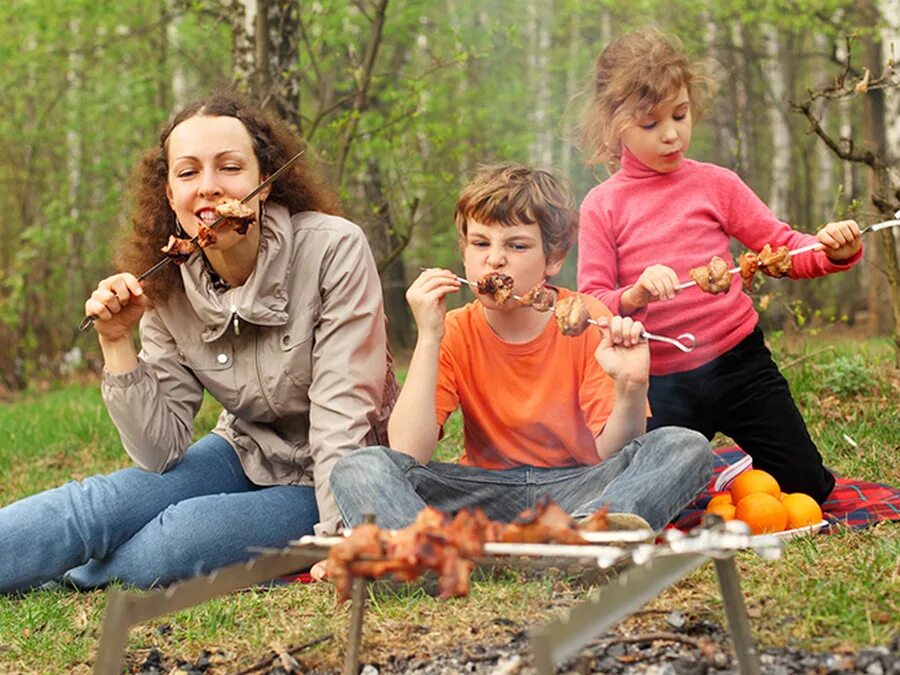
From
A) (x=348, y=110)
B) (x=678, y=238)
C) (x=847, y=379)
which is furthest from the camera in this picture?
(x=348, y=110)

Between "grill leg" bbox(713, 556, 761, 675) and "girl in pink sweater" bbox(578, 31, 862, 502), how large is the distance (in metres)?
1.82

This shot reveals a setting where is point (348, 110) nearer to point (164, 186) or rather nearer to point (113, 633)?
point (164, 186)

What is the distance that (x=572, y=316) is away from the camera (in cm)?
329

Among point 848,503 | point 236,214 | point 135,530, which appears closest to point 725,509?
point 848,503

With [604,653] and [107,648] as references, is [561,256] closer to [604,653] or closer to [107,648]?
[604,653]

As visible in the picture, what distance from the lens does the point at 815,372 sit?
18.7 feet

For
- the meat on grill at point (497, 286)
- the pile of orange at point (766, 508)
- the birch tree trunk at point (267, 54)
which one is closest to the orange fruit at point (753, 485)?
the pile of orange at point (766, 508)

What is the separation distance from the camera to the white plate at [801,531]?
344 cm

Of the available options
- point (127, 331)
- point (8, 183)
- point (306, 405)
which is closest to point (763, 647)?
point (306, 405)

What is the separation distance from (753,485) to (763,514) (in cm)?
21

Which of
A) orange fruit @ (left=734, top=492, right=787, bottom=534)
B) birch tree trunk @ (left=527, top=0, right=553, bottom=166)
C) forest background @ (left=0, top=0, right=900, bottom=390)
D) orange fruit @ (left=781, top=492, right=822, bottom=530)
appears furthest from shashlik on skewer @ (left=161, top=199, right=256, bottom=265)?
birch tree trunk @ (left=527, top=0, right=553, bottom=166)

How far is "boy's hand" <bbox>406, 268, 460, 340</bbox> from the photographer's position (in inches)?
Answer: 132

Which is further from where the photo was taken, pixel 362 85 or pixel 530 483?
pixel 362 85

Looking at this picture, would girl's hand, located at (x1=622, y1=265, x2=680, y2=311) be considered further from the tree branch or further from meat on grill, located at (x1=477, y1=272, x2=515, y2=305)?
the tree branch
